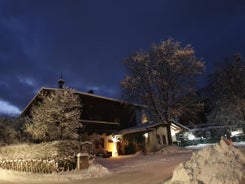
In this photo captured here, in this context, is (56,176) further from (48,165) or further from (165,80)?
(165,80)

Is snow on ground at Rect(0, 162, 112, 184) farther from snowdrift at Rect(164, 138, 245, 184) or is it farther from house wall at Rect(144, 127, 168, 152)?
house wall at Rect(144, 127, 168, 152)

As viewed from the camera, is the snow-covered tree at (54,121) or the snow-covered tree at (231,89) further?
the snow-covered tree at (231,89)

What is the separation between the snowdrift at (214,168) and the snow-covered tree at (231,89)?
30.1 m

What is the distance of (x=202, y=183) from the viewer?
8.91 m

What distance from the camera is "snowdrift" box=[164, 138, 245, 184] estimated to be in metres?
8.91

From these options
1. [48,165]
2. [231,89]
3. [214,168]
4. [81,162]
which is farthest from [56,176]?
[231,89]

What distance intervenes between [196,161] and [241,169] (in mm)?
1552

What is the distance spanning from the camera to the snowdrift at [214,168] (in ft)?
29.2

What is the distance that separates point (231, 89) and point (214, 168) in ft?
106

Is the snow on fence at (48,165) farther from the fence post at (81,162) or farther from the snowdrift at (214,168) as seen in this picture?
the snowdrift at (214,168)

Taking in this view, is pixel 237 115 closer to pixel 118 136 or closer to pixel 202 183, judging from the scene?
pixel 118 136

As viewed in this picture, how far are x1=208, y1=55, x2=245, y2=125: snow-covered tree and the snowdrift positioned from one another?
30.1 m

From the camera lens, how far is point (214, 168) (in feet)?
31.2

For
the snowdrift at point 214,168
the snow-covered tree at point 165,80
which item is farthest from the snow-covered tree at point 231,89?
the snowdrift at point 214,168
